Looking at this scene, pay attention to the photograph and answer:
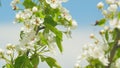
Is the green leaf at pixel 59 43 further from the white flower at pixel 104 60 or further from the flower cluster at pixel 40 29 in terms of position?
the white flower at pixel 104 60

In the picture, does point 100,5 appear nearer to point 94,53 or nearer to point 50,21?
point 94,53

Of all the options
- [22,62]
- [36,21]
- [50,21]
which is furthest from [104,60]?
[22,62]

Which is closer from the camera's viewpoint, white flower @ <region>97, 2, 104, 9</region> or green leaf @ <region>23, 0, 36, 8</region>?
white flower @ <region>97, 2, 104, 9</region>

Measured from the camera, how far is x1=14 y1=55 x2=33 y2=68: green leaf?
6380 millimetres

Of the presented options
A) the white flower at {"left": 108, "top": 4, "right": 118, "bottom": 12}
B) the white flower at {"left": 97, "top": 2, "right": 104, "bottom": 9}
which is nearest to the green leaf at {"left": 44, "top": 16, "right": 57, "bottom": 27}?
the white flower at {"left": 97, "top": 2, "right": 104, "bottom": 9}

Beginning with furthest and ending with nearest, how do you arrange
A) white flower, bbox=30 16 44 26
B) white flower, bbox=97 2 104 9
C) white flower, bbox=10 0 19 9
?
1. white flower, bbox=10 0 19 9
2. white flower, bbox=30 16 44 26
3. white flower, bbox=97 2 104 9

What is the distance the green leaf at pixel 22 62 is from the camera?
638 cm

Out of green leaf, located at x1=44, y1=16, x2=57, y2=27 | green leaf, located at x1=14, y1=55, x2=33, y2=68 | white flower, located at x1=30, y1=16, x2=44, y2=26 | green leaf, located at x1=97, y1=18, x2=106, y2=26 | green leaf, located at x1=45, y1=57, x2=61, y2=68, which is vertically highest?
green leaf, located at x1=44, y1=16, x2=57, y2=27

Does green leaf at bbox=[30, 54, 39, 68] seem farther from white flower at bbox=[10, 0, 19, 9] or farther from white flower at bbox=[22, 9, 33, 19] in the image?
white flower at bbox=[10, 0, 19, 9]

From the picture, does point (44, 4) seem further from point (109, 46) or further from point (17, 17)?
point (109, 46)

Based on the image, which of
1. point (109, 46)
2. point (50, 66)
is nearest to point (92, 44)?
point (109, 46)

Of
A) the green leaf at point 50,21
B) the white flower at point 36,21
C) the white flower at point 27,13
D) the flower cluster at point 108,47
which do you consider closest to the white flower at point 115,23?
the flower cluster at point 108,47

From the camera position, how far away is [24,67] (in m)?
6.48

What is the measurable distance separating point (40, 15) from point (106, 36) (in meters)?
2.73
